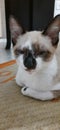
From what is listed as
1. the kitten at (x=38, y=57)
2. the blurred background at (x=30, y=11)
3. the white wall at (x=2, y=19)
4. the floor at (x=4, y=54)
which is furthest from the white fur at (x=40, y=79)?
the white wall at (x=2, y=19)

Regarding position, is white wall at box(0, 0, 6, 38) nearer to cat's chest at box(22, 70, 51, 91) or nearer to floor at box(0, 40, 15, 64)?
floor at box(0, 40, 15, 64)

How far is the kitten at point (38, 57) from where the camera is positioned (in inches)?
36.6

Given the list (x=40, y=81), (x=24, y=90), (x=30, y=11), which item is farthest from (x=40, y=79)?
(x=30, y=11)

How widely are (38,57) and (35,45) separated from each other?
2.1 inches

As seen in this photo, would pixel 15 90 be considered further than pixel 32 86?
Yes

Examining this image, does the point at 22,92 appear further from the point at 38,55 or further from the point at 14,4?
the point at 14,4

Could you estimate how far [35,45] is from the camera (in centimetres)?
92

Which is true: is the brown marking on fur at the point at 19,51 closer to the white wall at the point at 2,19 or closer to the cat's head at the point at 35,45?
the cat's head at the point at 35,45

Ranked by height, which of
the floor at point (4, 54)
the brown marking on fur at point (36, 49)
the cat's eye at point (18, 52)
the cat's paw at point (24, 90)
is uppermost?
the brown marking on fur at point (36, 49)

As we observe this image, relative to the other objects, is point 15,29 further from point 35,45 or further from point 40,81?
point 40,81

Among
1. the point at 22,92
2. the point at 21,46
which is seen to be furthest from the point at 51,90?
the point at 21,46

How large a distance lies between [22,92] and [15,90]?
0.23ft

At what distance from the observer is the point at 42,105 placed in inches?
41.6

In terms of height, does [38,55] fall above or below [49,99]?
above
